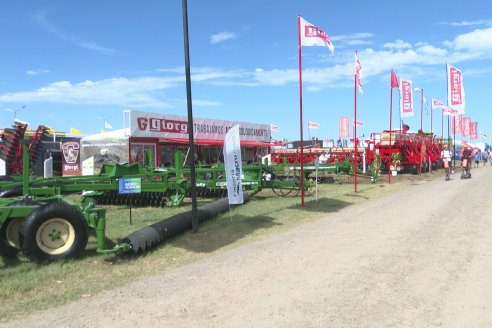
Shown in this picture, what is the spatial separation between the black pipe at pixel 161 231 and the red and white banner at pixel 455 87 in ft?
81.7

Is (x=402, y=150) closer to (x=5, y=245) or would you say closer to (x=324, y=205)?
(x=324, y=205)

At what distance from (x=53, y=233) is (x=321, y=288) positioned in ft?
13.2

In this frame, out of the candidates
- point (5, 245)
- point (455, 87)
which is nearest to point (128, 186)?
point (5, 245)

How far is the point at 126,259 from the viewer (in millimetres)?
7258

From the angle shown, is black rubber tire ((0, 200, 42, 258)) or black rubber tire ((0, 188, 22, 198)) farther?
black rubber tire ((0, 188, 22, 198))

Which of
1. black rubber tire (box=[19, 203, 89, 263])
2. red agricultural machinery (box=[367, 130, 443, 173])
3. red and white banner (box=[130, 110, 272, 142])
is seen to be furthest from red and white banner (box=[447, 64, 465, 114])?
black rubber tire (box=[19, 203, 89, 263])

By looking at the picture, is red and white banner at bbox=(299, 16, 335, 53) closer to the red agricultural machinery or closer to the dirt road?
the dirt road

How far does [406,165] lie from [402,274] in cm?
2591

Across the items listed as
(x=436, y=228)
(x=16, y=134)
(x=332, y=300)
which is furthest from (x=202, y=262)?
(x=16, y=134)

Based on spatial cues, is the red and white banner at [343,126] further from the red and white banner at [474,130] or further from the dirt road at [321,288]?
the dirt road at [321,288]

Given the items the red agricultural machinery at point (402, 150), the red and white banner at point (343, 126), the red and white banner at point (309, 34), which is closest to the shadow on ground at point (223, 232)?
the red and white banner at point (309, 34)

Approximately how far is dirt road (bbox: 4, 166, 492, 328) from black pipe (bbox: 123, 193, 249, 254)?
3.40 feet

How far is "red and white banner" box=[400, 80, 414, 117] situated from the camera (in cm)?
2619

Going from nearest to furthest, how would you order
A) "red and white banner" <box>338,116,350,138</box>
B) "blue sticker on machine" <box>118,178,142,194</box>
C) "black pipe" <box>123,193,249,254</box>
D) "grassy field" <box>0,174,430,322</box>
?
"grassy field" <box>0,174,430,322</box> < "black pipe" <box>123,193,249,254</box> < "blue sticker on machine" <box>118,178,142,194</box> < "red and white banner" <box>338,116,350,138</box>
